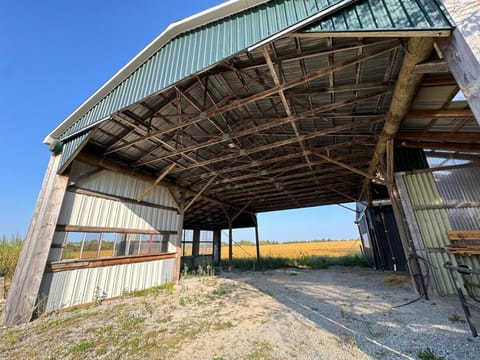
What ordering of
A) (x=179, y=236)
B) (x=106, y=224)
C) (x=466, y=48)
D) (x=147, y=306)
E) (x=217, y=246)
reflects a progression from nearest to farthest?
(x=466, y=48) → (x=147, y=306) → (x=106, y=224) → (x=179, y=236) → (x=217, y=246)

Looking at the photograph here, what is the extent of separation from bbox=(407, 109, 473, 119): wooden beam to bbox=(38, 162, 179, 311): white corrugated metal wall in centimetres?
865

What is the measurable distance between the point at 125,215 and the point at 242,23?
6.63 metres

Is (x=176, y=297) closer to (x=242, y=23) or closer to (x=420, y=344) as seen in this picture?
(x=420, y=344)

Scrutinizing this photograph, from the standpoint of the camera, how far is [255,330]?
10.9 feet

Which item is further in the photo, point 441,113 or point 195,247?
point 195,247

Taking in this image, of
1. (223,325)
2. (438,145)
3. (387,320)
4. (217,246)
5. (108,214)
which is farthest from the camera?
(217,246)

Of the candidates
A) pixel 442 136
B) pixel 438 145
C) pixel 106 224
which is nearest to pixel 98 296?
pixel 106 224

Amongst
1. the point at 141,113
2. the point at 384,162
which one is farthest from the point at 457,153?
the point at 141,113

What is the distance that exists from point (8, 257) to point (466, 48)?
39.1 ft

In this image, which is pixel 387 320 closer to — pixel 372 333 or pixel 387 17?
pixel 372 333

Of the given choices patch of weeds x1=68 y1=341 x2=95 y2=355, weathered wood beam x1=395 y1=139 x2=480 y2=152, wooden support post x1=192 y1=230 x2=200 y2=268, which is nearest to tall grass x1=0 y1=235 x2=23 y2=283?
patch of weeds x1=68 y1=341 x2=95 y2=355

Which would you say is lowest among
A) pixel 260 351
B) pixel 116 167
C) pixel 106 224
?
pixel 260 351

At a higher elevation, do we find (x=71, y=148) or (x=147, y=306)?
(x=71, y=148)

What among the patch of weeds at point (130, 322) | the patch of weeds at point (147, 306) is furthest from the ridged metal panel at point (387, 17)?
the patch of weeds at point (147, 306)
